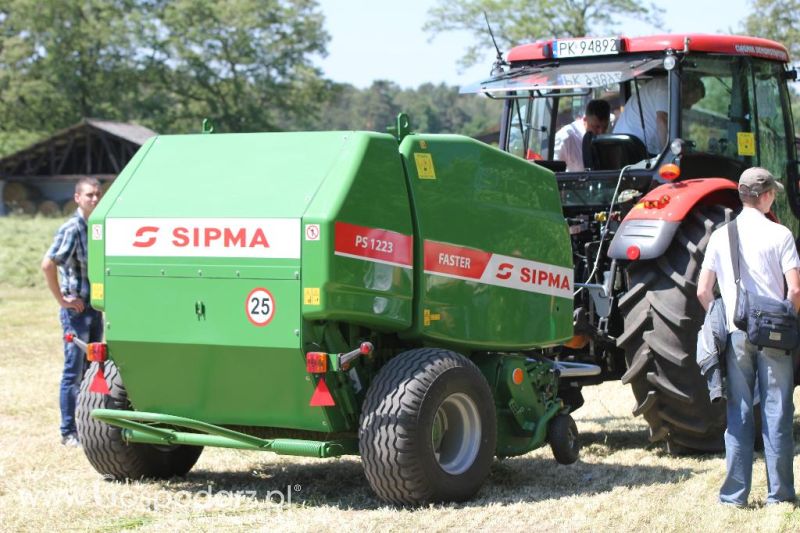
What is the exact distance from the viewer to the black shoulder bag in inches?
222

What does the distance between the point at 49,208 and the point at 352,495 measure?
45.0 metres

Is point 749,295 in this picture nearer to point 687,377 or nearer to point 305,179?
point 687,377

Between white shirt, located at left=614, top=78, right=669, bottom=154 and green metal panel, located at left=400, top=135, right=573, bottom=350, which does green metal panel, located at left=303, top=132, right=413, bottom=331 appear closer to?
green metal panel, located at left=400, top=135, right=573, bottom=350

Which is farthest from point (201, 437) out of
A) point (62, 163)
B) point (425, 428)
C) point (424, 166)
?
point (62, 163)

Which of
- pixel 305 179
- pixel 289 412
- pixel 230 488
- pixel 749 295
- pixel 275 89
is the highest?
pixel 275 89

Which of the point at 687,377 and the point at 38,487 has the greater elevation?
the point at 687,377

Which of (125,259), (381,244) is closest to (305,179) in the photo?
(381,244)

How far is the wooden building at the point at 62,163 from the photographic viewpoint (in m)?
50.2

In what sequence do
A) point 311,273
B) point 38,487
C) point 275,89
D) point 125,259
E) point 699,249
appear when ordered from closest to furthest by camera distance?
point 311,273 < point 125,259 < point 38,487 < point 699,249 < point 275,89

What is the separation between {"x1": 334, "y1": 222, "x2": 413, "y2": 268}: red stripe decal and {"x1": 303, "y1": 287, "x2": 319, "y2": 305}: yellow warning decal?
20 centimetres

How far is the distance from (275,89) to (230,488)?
53.8 m

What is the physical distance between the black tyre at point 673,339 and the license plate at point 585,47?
1271mm

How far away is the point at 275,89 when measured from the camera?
5928 cm

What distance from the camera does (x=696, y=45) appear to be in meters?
7.72
